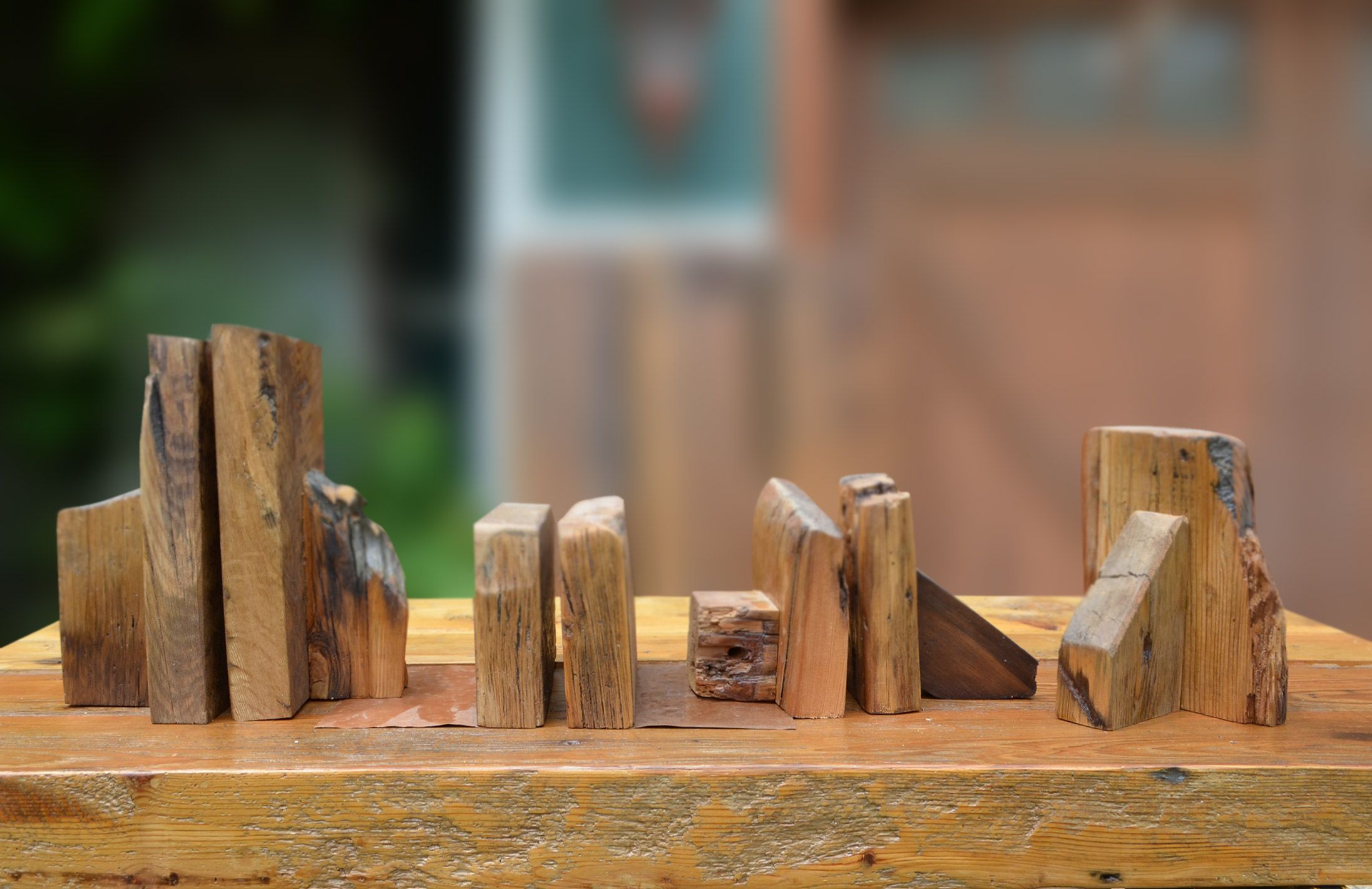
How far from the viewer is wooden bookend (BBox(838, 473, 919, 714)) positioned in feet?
3.47

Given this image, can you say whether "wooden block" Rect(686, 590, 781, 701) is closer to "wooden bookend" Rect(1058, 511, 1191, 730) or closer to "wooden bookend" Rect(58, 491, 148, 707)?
"wooden bookend" Rect(1058, 511, 1191, 730)

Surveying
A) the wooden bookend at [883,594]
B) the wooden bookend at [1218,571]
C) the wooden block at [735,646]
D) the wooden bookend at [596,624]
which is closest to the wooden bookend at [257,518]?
the wooden bookend at [596,624]

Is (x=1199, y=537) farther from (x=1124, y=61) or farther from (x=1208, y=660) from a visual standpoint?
(x=1124, y=61)

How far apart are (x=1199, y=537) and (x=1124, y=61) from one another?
179cm

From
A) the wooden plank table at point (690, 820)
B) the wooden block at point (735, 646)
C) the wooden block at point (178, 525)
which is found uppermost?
the wooden block at point (178, 525)

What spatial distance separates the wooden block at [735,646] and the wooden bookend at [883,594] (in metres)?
0.10

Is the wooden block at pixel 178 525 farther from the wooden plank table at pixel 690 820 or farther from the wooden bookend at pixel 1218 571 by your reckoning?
the wooden bookend at pixel 1218 571

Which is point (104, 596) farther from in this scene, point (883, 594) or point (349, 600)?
point (883, 594)

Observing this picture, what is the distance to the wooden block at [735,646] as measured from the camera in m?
1.08

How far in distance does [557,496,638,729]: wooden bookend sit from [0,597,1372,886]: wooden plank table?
0.09 m

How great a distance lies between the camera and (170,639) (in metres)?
1.04

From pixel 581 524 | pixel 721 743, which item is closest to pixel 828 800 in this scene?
pixel 721 743

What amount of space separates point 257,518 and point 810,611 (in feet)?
1.99

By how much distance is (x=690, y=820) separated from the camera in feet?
3.06
